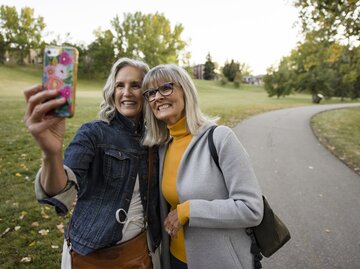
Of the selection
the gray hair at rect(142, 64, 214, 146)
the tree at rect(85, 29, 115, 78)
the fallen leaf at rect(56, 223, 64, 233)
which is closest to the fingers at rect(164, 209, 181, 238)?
the gray hair at rect(142, 64, 214, 146)

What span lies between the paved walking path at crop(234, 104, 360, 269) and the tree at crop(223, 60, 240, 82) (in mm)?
69313

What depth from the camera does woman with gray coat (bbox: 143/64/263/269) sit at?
5.87ft

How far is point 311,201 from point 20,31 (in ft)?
213

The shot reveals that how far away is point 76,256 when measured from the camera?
1.83 m

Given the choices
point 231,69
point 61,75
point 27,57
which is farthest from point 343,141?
point 231,69

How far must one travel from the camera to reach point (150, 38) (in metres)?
52.2

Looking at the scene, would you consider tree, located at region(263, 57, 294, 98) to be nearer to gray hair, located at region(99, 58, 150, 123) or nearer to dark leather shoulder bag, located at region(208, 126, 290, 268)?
gray hair, located at region(99, 58, 150, 123)

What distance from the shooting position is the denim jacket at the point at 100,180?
1.77m

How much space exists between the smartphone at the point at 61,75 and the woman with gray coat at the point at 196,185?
924 mm

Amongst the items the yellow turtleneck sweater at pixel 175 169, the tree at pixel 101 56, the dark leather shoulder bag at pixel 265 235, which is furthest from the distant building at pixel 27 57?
the dark leather shoulder bag at pixel 265 235

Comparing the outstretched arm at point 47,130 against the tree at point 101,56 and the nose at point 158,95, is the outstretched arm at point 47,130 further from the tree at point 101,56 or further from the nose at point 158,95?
the tree at point 101,56

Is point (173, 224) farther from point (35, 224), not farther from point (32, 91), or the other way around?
point (35, 224)

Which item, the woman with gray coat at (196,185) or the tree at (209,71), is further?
the tree at (209,71)

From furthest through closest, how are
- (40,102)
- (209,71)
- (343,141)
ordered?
(209,71) → (343,141) → (40,102)
